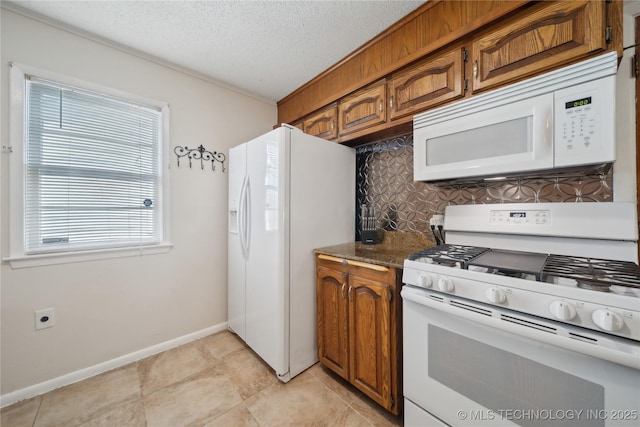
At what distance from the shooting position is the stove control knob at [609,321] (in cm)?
69

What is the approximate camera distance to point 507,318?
35.2 inches

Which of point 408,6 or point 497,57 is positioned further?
point 408,6

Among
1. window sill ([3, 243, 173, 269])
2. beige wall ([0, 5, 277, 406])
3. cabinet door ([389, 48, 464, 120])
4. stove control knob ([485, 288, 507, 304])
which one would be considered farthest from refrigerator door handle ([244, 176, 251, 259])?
stove control knob ([485, 288, 507, 304])

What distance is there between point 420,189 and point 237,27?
1.73 m

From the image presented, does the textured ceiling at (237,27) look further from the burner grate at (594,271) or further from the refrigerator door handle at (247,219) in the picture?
the burner grate at (594,271)

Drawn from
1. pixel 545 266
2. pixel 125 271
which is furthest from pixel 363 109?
pixel 125 271

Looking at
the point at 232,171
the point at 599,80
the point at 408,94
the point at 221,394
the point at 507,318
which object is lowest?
the point at 221,394

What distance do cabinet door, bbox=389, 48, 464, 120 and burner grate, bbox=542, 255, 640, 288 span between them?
3.15 ft

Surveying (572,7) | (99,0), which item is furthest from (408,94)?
(99,0)

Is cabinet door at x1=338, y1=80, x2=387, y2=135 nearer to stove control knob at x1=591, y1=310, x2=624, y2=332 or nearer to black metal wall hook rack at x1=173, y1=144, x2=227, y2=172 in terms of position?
black metal wall hook rack at x1=173, y1=144, x2=227, y2=172

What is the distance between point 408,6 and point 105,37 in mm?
2129

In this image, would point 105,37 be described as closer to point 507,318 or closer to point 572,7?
point 572,7

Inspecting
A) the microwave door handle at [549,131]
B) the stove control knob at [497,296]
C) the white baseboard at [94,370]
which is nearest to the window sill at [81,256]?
the white baseboard at [94,370]

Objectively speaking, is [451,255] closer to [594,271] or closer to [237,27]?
[594,271]
